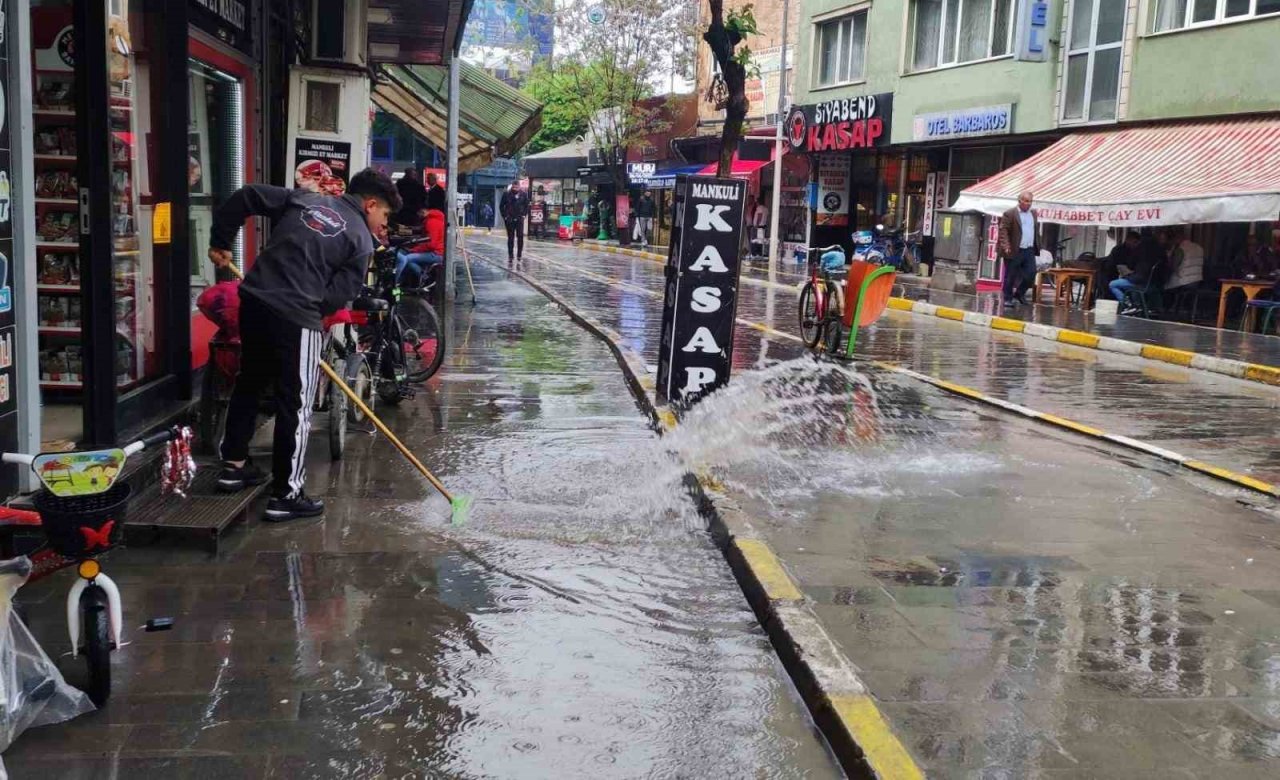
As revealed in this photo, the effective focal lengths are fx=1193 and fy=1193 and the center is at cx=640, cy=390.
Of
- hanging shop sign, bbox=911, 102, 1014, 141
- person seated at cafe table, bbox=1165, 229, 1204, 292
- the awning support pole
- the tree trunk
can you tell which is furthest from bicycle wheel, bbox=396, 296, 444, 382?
hanging shop sign, bbox=911, 102, 1014, 141

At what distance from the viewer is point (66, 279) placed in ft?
22.1

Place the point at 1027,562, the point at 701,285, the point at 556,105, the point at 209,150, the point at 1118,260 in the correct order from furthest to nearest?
the point at 556,105, the point at 1118,260, the point at 209,150, the point at 701,285, the point at 1027,562

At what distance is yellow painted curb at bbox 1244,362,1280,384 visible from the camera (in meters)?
12.9

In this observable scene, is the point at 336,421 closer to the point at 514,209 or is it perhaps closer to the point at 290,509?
the point at 290,509

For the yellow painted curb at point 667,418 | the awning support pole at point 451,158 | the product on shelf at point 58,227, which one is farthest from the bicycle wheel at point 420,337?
the awning support pole at point 451,158

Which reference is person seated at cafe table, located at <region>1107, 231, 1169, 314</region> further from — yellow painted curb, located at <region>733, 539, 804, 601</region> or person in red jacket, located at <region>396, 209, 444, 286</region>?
yellow painted curb, located at <region>733, 539, 804, 601</region>

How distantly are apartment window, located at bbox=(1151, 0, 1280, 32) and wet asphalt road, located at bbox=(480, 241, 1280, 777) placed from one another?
32.9 ft

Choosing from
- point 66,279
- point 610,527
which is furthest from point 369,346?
point 610,527

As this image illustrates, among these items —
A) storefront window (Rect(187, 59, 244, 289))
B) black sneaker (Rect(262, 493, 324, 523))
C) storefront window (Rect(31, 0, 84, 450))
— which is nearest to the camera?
black sneaker (Rect(262, 493, 324, 523))

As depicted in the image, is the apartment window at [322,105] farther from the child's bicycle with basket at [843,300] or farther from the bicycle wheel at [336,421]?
the child's bicycle with basket at [843,300]

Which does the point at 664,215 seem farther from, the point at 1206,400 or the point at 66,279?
the point at 66,279

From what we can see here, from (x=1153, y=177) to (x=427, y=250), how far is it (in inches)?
472

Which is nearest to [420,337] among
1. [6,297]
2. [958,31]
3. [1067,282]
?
[6,297]

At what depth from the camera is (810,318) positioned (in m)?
14.0
